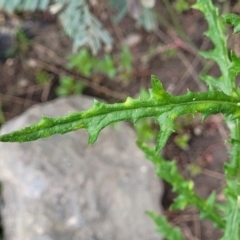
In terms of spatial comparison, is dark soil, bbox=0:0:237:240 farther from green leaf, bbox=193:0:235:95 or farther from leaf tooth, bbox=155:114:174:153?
leaf tooth, bbox=155:114:174:153

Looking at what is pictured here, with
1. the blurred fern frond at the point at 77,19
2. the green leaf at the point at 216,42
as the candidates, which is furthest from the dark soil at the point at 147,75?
the green leaf at the point at 216,42

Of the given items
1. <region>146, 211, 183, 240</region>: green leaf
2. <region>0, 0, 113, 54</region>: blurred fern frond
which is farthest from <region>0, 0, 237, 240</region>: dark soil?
<region>146, 211, 183, 240</region>: green leaf

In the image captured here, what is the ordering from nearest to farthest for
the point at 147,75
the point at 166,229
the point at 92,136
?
1. the point at 92,136
2. the point at 166,229
3. the point at 147,75

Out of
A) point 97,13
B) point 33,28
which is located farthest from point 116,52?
point 33,28

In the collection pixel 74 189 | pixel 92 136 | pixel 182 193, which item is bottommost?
pixel 74 189

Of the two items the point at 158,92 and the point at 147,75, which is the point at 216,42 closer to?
the point at 158,92

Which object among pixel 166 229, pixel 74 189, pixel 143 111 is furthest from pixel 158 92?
pixel 74 189

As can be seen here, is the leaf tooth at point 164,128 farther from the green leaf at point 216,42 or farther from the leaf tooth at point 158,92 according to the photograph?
the green leaf at point 216,42

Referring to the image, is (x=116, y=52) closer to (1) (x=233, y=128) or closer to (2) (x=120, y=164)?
(2) (x=120, y=164)
